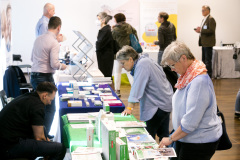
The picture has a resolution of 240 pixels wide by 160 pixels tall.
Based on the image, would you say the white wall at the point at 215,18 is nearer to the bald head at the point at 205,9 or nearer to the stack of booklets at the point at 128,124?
the bald head at the point at 205,9

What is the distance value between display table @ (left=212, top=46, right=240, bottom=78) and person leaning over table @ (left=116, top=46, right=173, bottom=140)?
6.22m

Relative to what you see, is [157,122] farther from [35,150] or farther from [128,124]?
[35,150]

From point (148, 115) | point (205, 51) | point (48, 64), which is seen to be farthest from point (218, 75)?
point (148, 115)

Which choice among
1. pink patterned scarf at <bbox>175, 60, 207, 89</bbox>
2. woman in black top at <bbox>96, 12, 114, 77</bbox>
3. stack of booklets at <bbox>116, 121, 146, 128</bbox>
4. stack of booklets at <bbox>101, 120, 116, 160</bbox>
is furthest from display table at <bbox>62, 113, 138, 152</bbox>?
woman in black top at <bbox>96, 12, 114, 77</bbox>

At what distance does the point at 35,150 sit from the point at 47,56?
1.67 metres

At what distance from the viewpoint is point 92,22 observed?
9.40 m

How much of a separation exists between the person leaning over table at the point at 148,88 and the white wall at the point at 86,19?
649 cm

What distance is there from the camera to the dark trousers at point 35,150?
284cm

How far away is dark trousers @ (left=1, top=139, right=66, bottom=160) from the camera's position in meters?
2.84

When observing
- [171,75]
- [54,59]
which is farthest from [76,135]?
[54,59]

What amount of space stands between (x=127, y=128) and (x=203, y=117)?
0.81 metres

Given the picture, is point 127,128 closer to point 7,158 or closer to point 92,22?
point 7,158

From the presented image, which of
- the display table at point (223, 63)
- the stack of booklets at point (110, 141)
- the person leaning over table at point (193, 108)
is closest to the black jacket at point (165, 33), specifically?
the display table at point (223, 63)

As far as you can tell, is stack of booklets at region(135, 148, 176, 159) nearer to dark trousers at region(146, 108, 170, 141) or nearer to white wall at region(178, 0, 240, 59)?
dark trousers at region(146, 108, 170, 141)
